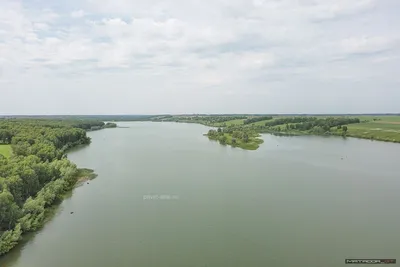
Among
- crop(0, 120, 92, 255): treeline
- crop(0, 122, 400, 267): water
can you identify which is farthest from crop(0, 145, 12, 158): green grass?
crop(0, 122, 400, 267): water

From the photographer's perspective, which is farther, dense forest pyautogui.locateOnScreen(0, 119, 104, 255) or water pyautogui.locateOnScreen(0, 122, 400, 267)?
dense forest pyautogui.locateOnScreen(0, 119, 104, 255)

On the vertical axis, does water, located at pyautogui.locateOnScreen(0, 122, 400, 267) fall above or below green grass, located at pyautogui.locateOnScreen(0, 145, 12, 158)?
below

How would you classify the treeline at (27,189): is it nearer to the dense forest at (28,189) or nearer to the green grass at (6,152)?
the dense forest at (28,189)

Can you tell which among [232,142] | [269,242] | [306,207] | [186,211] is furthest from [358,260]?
[232,142]

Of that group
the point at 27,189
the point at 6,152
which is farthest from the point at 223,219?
the point at 6,152

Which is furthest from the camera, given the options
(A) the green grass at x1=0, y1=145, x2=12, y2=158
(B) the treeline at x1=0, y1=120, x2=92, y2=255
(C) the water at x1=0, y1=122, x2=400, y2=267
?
(A) the green grass at x1=0, y1=145, x2=12, y2=158

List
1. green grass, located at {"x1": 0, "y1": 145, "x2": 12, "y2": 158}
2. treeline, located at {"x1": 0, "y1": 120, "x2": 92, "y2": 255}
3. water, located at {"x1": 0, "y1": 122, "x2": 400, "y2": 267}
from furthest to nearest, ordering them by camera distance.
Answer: green grass, located at {"x1": 0, "y1": 145, "x2": 12, "y2": 158} → treeline, located at {"x1": 0, "y1": 120, "x2": 92, "y2": 255} → water, located at {"x1": 0, "y1": 122, "x2": 400, "y2": 267}

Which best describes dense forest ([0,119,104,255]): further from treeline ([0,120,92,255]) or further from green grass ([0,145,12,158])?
green grass ([0,145,12,158])

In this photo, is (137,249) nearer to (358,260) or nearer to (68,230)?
(68,230)
